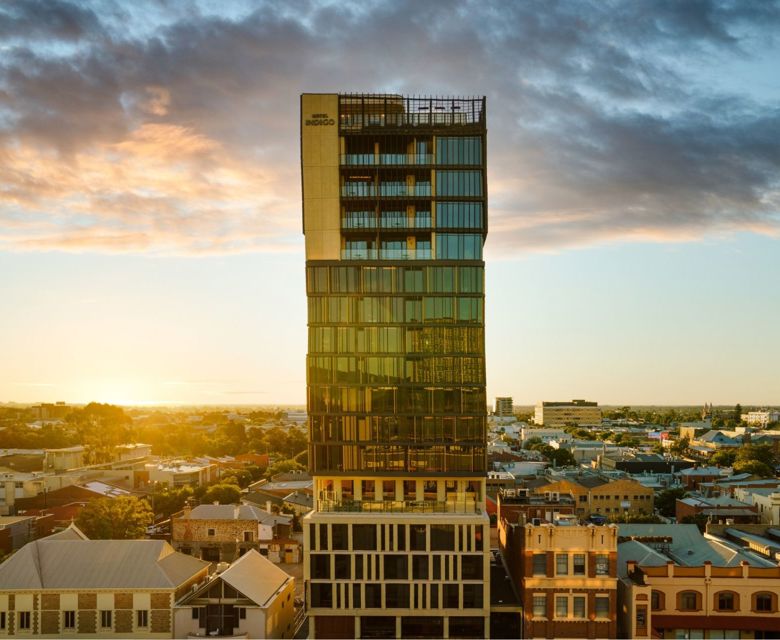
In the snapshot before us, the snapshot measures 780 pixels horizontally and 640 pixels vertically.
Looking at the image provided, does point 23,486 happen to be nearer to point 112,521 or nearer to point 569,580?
point 112,521

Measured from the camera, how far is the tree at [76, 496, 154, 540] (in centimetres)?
9044

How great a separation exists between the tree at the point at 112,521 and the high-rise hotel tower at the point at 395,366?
37.2 meters

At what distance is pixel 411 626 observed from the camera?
211ft

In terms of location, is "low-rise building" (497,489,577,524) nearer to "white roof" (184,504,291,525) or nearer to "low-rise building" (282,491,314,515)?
"white roof" (184,504,291,525)

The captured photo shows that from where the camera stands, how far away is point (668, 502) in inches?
5241

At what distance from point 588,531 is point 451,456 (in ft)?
46.4

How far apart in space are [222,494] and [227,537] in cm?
2688

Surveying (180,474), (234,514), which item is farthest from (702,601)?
(180,474)

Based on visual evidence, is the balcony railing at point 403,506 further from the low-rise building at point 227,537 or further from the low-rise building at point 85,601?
the low-rise building at point 227,537

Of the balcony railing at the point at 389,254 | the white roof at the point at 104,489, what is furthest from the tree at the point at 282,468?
the balcony railing at the point at 389,254

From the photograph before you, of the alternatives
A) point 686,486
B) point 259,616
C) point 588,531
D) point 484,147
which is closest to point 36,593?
point 259,616

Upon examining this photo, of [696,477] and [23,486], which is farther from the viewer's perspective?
[696,477]

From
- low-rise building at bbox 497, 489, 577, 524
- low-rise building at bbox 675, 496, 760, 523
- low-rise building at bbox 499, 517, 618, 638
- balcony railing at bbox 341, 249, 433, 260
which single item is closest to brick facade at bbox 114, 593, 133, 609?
low-rise building at bbox 499, 517, 618, 638

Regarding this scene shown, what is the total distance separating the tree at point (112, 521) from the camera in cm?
9044
